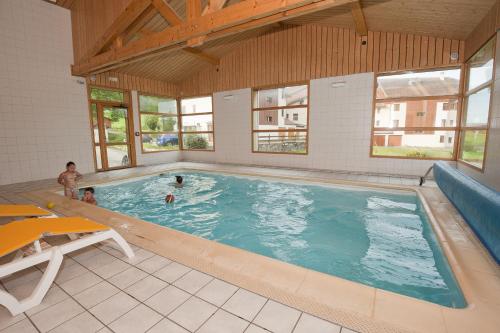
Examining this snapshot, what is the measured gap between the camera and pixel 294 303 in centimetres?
144

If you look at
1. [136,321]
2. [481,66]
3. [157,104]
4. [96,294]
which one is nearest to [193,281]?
[136,321]

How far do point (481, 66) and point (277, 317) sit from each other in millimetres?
5670

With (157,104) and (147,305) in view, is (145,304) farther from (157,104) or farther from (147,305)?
(157,104)

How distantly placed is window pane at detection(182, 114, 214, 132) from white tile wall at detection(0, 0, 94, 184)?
11.6 feet

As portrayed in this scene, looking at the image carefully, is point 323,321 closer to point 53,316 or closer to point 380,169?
point 53,316

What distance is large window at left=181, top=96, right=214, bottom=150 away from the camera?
29.1 feet

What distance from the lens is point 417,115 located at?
5.58 m

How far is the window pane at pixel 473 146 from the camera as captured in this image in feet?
13.3

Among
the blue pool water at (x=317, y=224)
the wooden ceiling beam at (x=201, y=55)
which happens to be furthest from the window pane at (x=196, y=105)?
the blue pool water at (x=317, y=224)

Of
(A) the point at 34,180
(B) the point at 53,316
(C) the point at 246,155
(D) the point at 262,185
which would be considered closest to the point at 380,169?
(D) the point at 262,185

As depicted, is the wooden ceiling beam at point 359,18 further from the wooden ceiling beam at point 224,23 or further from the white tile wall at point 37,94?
the white tile wall at point 37,94

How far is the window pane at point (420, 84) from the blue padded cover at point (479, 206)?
3.21m

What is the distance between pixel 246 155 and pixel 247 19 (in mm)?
5169

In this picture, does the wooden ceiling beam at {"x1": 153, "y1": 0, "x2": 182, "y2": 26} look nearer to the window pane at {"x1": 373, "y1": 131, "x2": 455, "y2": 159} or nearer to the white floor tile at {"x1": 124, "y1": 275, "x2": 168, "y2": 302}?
the white floor tile at {"x1": 124, "y1": 275, "x2": 168, "y2": 302}
